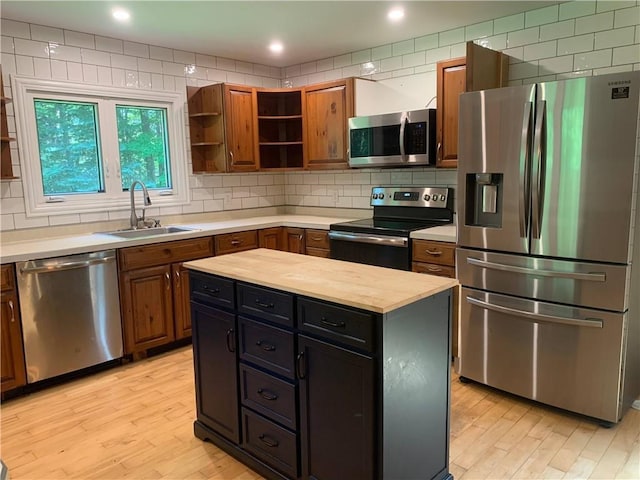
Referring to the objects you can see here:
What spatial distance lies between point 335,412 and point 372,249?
1.89m

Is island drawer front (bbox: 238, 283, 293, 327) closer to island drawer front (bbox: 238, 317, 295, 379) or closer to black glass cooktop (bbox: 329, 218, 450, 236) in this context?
island drawer front (bbox: 238, 317, 295, 379)

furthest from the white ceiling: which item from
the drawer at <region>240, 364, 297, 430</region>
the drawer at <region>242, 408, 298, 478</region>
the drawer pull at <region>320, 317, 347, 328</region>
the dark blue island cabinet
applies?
the drawer at <region>242, 408, 298, 478</region>

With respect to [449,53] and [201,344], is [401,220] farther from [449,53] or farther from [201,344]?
[201,344]

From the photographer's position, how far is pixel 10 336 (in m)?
2.85

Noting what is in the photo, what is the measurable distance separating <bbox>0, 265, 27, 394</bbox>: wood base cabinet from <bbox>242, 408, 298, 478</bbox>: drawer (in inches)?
66.0

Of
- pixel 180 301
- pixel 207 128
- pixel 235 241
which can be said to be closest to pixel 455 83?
pixel 235 241

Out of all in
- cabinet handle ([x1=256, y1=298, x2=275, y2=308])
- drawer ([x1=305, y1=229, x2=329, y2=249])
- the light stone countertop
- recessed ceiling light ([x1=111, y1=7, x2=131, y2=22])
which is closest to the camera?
cabinet handle ([x1=256, y1=298, x2=275, y2=308])

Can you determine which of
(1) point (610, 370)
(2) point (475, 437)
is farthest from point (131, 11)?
(1) point (610, 370)

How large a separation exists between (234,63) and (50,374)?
122 inches

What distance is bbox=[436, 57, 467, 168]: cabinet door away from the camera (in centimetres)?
328

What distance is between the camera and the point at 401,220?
3.92 m

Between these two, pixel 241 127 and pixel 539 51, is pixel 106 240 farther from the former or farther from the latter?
pixel 539 51

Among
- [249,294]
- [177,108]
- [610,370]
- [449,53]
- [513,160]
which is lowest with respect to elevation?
[610,370]

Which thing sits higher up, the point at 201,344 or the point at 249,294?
the point at 249,294
